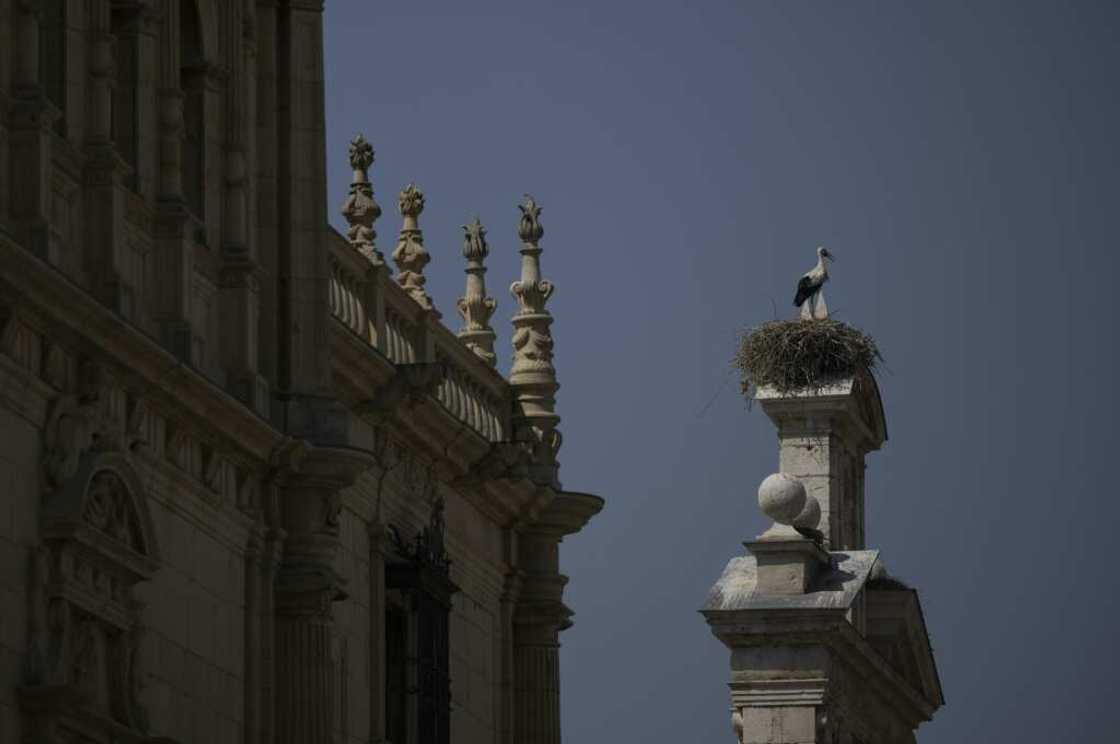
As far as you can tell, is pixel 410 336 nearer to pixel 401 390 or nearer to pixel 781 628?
pixel 401 390

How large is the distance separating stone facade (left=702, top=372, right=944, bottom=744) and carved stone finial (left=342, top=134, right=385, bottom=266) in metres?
9.37

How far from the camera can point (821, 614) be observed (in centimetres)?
4019

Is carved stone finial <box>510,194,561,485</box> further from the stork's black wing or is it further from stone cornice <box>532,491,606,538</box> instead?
the stork's black wing

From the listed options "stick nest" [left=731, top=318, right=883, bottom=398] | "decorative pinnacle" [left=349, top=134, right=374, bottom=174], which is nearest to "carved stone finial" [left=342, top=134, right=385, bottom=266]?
"decorative pinnacle" [left=349, top=134, right=374, bottom=174]

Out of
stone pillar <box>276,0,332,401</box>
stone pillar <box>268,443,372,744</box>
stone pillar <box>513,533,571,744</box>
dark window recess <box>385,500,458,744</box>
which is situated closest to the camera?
stone pillar <box>268,443,372,744</box>

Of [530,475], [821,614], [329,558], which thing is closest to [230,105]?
[329,558]

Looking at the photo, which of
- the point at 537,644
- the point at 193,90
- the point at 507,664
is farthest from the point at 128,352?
the point at 537,644

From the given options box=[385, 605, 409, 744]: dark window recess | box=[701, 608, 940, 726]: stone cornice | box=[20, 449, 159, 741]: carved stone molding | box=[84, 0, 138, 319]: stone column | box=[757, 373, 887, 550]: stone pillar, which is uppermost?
box=[757, 373, 887, 550]: stone pillar

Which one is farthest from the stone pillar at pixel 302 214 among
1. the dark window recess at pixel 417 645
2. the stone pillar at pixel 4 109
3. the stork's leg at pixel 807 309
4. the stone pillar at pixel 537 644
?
the stork's leg at pixel 807 309

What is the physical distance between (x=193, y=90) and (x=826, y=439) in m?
18.8

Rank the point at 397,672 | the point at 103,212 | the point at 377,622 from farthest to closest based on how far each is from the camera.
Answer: the point at 397,672 → the point at 377,622 → the point at 103,212

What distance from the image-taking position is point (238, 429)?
2592 cm

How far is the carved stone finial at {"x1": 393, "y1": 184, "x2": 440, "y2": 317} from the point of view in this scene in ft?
106

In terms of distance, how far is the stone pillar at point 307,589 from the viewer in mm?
26719
